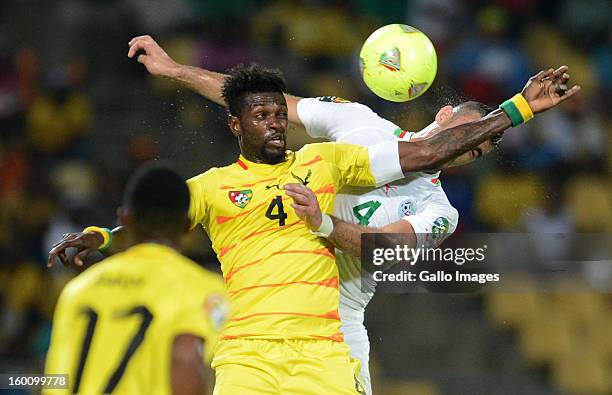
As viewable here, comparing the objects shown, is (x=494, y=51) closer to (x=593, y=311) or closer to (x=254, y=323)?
(x=593, y=311)

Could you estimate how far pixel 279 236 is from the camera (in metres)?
5.26

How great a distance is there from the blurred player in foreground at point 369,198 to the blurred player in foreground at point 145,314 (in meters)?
1.97

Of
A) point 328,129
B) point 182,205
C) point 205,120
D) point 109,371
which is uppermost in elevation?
point 205,120

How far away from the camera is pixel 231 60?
10805mm

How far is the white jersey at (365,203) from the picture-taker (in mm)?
5773

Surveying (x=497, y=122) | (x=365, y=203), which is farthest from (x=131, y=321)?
(x=365, y=203)

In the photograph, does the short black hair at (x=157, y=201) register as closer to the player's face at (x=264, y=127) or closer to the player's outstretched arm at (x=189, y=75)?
the player's face at (x=264, y=127)

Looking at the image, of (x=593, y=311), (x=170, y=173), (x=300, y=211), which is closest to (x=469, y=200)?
(x=593, y=311)

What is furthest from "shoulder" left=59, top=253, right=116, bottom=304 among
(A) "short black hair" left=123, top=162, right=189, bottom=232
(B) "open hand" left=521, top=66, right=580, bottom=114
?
(B) "open hand" left=521, top=66, right=580, bottom=114

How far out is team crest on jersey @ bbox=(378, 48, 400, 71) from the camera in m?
5.85

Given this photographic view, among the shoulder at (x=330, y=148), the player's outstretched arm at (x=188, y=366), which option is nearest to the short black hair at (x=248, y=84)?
the shoulder at (x=330, y=148)

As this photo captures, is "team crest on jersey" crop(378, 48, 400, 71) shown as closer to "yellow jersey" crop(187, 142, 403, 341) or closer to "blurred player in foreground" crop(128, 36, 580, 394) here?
"blurred player in foreground" crop(128, 36, 580, 394)

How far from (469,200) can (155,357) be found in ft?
20.9

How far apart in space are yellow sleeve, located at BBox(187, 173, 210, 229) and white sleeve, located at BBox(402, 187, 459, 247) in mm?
1097
